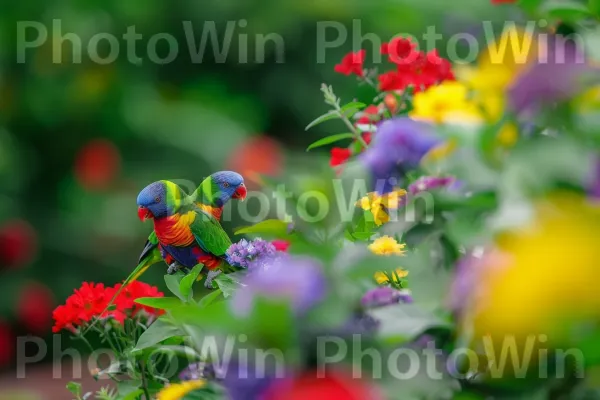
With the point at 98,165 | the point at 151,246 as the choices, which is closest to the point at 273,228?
the point at 151,246

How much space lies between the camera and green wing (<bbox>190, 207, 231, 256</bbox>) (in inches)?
33.6

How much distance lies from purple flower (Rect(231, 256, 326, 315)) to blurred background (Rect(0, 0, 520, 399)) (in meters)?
2.82

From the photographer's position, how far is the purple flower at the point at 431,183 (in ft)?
1.87

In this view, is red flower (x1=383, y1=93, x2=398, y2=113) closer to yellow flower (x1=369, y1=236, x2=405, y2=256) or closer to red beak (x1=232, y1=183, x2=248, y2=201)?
red beak (x1=232, y1=183, x2=248, y2=201)

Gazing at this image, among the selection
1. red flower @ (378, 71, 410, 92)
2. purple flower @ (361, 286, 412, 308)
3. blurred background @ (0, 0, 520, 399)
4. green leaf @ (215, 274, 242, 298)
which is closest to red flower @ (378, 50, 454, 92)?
red flower @ (378, 71, 410, 92)

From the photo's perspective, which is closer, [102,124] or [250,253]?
[250,253]

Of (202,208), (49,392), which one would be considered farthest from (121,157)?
(202,208)

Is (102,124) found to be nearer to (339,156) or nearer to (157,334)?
(339,156)

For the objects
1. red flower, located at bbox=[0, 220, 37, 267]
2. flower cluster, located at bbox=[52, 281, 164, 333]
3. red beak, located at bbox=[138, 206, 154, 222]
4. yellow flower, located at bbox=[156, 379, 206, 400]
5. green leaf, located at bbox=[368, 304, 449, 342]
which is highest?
red beak, located at bbox=[138, 206, 154, 222]

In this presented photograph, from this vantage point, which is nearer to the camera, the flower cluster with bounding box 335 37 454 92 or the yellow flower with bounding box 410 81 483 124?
the yellow flower with bounding box 410 81 483 124

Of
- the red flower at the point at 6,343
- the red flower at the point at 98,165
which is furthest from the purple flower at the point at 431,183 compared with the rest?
the red flower at the point at 6,343

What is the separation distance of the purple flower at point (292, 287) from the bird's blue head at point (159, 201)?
0.42 m

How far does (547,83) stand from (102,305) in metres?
0.52

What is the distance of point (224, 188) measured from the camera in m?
0.92
